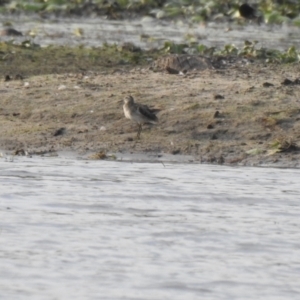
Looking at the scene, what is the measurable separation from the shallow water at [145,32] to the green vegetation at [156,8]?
47 centimetres

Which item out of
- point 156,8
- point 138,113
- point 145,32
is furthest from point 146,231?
point 156,8

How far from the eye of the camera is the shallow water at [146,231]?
22.0ft

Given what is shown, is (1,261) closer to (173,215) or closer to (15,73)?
(173,215)

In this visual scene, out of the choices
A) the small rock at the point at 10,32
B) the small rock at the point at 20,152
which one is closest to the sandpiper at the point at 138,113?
the small rock at the point at 20,152

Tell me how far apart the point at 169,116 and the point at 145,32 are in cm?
1052

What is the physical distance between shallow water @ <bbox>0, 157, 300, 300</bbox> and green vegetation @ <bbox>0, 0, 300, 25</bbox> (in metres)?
14.3

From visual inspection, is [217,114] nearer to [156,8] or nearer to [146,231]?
[146,231]

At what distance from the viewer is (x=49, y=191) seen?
916 centimetres

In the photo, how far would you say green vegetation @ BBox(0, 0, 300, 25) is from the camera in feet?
79.8

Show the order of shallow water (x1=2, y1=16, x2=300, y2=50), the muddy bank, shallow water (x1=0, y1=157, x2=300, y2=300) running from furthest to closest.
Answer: shallow water (x1=2, y1=16, x2=300, y2=50) < the muddy bank < shallow water (x1=0, y1=157, x2=300, y2=300)

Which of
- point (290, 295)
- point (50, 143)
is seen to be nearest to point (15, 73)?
point (50, 143)

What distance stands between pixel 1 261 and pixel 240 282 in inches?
59.9

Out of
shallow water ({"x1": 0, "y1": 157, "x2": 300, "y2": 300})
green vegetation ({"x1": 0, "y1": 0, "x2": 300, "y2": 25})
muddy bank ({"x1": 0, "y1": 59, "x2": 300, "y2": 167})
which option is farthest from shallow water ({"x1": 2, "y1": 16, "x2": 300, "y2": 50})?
shallow water ({"x1": 0, "y1": 157, "x2": 300, "y2": 300})

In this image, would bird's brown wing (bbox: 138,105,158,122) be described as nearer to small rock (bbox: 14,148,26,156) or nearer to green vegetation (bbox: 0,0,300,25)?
small rock (bbox: 14,148,26,156)
